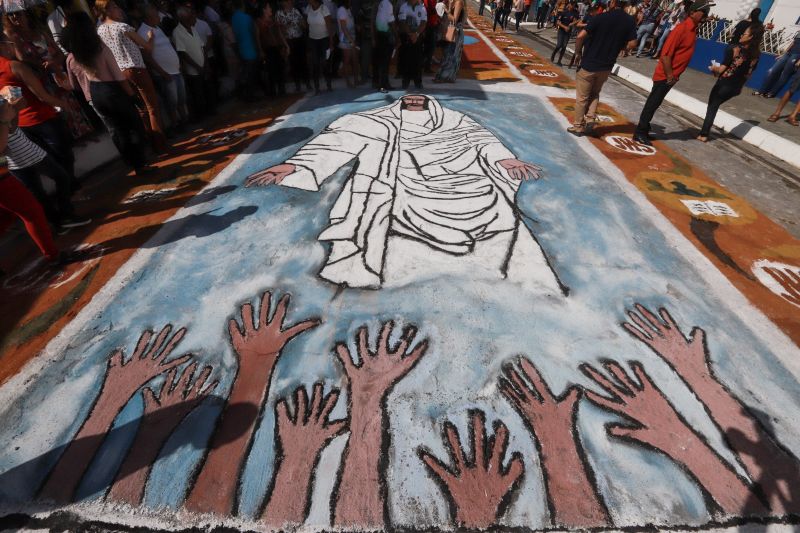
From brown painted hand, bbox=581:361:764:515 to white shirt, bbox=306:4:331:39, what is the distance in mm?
7480

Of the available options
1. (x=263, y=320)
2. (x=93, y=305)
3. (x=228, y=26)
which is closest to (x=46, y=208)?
(x=93, y=305)

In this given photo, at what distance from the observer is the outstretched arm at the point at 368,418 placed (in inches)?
73.1

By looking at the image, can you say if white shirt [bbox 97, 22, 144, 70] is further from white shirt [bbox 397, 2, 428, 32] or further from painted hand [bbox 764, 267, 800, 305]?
painted hand [bbox 764, 267, 800, 305]

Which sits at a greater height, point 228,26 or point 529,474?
point 228,26

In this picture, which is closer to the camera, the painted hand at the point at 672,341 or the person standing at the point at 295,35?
the painted hand at the point at 672,341

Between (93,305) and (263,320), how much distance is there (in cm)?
148

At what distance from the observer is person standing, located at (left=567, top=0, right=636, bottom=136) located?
5098 millimetres

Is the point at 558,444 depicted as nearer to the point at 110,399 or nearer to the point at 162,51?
the point at 110,399

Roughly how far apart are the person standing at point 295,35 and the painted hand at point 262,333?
648cm

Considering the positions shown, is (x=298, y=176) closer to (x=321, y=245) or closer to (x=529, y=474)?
(x=321, y=245)

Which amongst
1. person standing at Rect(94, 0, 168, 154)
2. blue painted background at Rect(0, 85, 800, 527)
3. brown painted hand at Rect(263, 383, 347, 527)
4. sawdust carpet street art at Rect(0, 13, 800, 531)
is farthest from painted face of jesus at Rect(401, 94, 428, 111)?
brown painted hand at Rect(263, 383, 347, 527)

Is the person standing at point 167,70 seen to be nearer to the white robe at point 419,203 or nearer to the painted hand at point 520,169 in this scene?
the white robe at point 419,203

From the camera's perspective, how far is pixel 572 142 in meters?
5.91

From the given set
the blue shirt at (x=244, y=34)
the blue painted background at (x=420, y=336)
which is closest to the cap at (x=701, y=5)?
the blue painted background at (x=420, y=336)
